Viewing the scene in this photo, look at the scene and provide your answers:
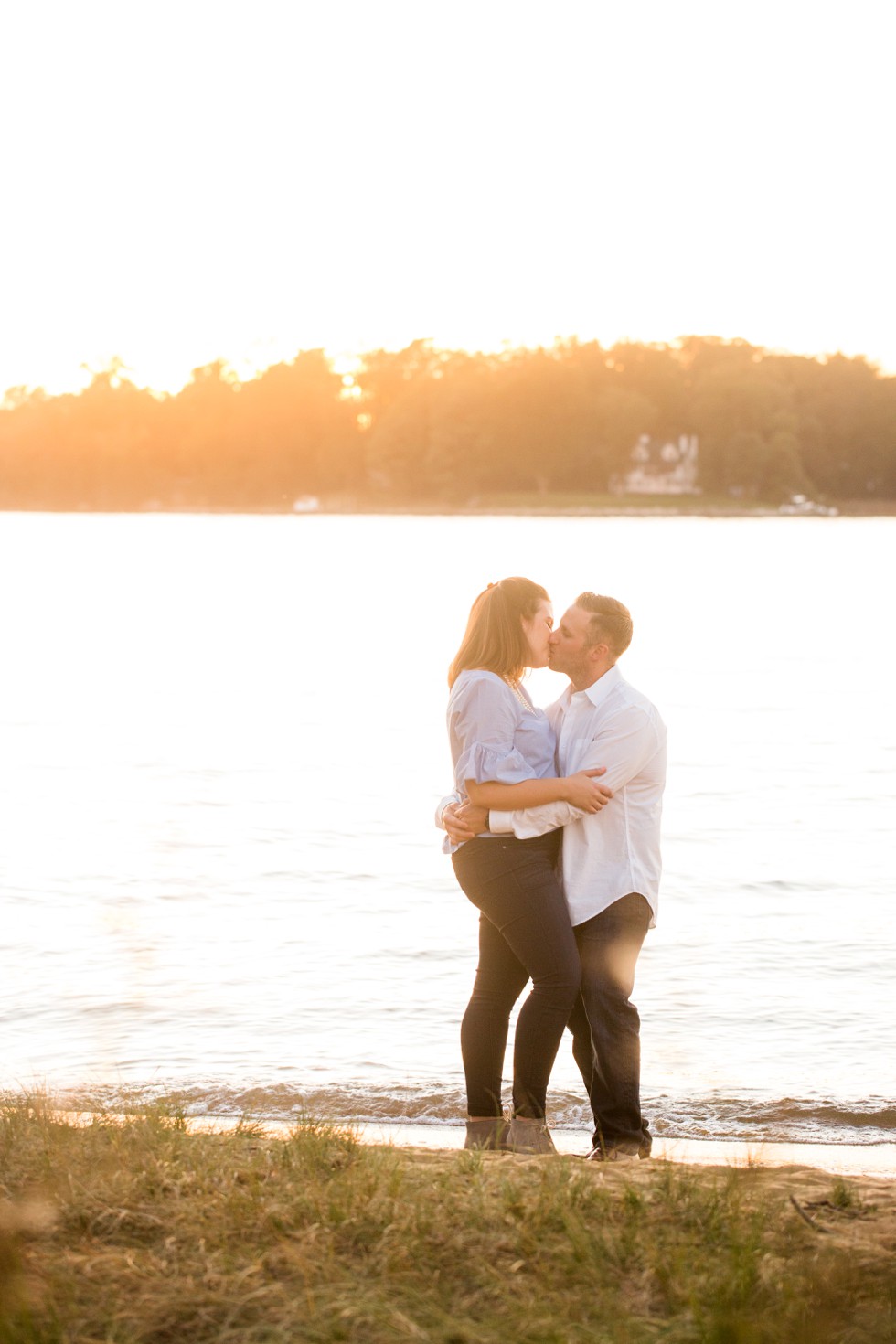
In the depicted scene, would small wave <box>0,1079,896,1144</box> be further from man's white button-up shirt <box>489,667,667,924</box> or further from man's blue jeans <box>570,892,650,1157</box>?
man's white button-up shirt <box>489,667,667,924</box>

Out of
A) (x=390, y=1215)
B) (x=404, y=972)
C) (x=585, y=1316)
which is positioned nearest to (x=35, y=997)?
(x=404, y=972)

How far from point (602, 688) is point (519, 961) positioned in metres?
0.89

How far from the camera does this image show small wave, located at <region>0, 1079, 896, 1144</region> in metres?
5.86

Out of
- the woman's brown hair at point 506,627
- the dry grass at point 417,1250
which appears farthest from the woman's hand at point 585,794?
the dry grass at point 417,1250

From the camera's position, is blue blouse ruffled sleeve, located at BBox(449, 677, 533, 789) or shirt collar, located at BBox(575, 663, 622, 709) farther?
shirt collar, located at BBox(575, 663, 622, 709)

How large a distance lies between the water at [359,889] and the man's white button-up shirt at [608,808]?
5.05 feet

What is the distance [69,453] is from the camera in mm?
152250

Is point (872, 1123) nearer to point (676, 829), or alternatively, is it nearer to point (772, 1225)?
point (772, 1225)

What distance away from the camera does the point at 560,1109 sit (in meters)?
6.05

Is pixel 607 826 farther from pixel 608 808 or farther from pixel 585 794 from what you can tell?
pixel 585 794

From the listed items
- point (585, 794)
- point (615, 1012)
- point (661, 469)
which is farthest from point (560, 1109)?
point (661, 469)

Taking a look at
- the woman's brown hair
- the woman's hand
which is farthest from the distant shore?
the woman's hand

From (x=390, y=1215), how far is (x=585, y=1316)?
61cm

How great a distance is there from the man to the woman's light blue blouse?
127mm
